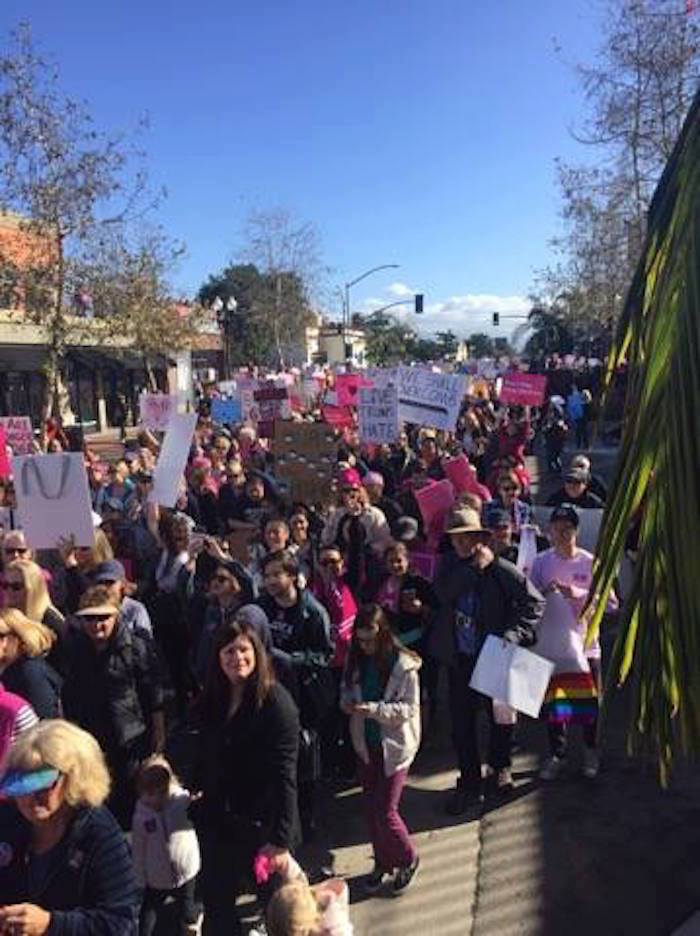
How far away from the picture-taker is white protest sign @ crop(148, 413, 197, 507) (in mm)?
7887

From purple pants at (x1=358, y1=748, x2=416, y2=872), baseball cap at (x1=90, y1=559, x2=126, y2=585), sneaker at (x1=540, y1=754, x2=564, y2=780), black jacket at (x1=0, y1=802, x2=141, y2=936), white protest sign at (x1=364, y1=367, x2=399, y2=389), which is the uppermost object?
white protest sign at (x1=364, y1=367, x2=399, y2=389)

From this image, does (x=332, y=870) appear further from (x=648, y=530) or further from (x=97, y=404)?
A: (x=97, y=404)

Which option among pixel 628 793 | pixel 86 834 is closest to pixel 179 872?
pixel 86 834

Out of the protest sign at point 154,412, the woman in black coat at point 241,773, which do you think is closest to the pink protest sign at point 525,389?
the protest sign at point 154,412

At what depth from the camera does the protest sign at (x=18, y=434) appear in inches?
453

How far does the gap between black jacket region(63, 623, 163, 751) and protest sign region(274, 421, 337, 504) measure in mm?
4413

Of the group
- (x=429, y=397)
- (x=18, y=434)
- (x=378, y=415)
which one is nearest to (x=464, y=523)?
(x=429, y=397)

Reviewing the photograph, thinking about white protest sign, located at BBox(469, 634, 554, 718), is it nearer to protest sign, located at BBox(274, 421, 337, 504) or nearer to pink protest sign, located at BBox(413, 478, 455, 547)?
pink protest sign, located at BBox(413, 478, 455, 547)

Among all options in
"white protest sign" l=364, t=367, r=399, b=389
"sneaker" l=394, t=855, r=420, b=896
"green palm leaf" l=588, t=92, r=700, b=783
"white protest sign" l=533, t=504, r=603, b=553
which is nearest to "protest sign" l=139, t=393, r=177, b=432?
"white protest sign" l=364, t=367, r=399, b=389

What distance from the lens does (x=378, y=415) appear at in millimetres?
11555

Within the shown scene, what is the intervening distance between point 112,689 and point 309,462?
15.4ft

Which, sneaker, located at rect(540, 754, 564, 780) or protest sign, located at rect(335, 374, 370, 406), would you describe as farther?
protest sign, located at rect(335, 374, 370, 406)

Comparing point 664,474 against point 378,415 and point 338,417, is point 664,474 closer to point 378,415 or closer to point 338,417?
point 378,415

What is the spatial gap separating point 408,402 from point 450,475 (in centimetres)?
306
